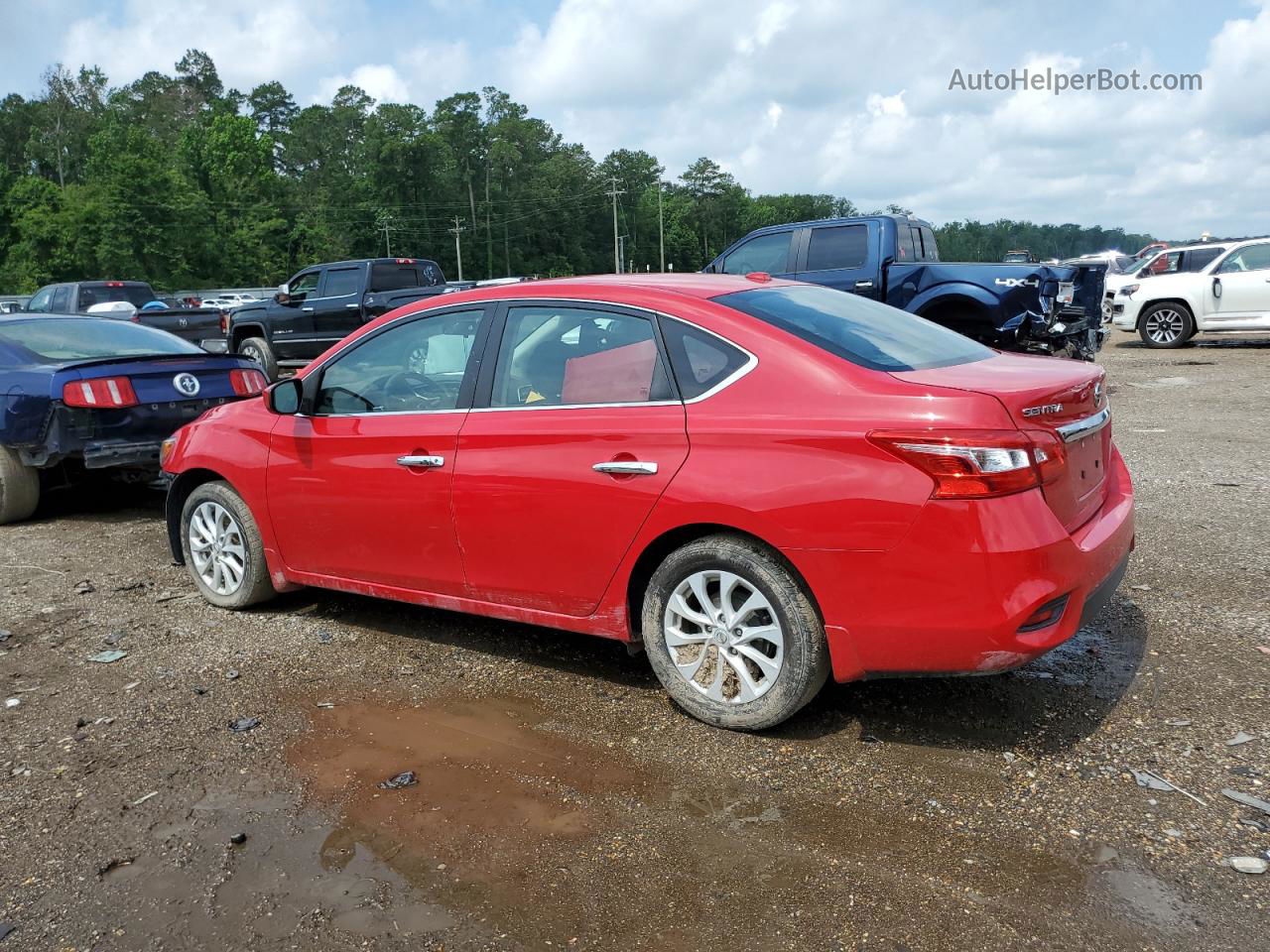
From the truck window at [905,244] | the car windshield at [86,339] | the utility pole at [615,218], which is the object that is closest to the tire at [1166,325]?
the truck window at [905,244]

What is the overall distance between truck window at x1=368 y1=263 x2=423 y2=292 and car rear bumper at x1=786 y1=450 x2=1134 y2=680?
1414 centimetres

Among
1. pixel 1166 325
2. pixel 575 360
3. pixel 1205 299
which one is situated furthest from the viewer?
pixel 1166 325

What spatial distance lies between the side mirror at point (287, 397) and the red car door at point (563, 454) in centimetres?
114

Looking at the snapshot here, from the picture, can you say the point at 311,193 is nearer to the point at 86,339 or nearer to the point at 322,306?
the point at 322,306

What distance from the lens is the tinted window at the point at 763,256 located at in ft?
41.2

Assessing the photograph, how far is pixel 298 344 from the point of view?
1692cm

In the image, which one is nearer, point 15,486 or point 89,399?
point 89,399

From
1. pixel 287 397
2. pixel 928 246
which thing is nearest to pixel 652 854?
pixel 287 397

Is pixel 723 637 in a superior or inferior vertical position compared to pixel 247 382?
inferior

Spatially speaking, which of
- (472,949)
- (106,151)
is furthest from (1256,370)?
(106,151)

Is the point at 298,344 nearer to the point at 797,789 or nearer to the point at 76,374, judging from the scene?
the point at 76,374

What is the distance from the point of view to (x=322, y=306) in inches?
648

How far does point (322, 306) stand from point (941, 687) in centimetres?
1423

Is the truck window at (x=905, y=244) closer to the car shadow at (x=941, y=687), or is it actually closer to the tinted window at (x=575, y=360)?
the car shadow at (x=941, y=687)
